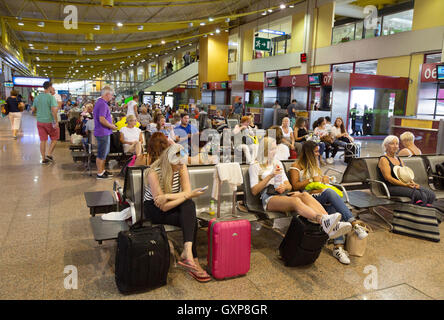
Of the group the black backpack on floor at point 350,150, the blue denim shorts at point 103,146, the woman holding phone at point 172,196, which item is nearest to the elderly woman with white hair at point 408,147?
the black backpack on floor at point 350,150

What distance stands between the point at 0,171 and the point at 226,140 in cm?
458

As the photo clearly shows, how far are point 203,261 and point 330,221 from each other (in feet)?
4.17

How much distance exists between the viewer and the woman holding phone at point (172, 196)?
10.2ft

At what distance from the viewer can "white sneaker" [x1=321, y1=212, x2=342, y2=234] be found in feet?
10.2

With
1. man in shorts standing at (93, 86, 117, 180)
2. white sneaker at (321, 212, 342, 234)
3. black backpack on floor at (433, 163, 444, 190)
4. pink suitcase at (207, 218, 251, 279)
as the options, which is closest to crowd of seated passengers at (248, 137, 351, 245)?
white sneaker at (321, 212, 342, 234)

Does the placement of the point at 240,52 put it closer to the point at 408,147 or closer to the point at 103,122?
the point at 103,122

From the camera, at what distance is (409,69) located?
1449 cm

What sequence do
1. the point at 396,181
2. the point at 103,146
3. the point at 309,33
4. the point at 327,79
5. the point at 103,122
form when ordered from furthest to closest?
the point at 309,33 < the point at 327,79 < the point at 103,146 < the point at 103,122 < the point at 396,181

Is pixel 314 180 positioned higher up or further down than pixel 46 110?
further down

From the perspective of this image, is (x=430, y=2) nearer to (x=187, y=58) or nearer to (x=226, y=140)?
(x=226, y=140)

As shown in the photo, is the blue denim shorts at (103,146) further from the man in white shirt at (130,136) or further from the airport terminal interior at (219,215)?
the man in white shirt at (130,136)

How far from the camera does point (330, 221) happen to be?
3154 millimetres

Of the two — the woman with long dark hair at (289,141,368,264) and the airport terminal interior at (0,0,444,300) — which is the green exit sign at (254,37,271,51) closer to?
the airport terminal interior at (0,0,444,300)

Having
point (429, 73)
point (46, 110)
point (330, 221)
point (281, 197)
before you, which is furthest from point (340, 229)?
point (429, 73)
